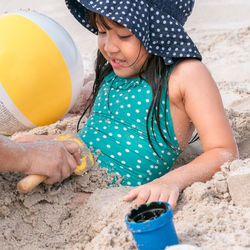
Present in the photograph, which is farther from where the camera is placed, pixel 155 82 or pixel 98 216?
pixel 155 82

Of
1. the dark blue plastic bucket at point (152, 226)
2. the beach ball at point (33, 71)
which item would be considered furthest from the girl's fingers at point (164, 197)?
A: the beach ball at point (33, 71)

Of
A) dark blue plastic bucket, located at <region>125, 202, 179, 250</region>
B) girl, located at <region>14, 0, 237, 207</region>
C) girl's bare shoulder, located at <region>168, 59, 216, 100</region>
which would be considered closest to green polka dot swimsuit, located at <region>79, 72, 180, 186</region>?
girl, located at <region>14, 0, 237, 207</region>

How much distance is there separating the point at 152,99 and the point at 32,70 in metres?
0.74

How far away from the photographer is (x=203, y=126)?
2.34m

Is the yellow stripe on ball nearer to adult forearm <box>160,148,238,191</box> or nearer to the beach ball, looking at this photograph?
the beach ball

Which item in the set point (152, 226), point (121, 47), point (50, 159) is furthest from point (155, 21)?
point (152, 226)

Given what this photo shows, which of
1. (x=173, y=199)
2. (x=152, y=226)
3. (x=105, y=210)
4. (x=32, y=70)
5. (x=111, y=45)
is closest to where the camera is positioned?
(x=152, y=226)

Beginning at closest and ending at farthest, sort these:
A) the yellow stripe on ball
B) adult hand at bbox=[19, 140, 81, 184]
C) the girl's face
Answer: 1. adult hand at bbox=[19, 140, 81, 184]
2. the girl's face
3. the yellow stripe on ball

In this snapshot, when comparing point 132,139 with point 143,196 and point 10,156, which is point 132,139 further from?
point 10,156

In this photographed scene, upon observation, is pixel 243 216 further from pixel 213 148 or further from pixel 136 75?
pixel 136 75

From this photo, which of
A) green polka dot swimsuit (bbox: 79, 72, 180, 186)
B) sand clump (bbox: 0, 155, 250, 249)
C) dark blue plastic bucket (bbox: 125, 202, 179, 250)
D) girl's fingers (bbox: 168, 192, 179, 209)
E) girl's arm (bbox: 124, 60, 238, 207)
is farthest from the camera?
green polka dot swimsuit (bbox: 79, 72, 180, 186)

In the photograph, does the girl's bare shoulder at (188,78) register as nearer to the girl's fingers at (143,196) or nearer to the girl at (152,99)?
the girl at (152,99)

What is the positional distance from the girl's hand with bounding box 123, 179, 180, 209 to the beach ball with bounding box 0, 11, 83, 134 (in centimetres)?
101

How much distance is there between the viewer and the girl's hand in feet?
6.56
